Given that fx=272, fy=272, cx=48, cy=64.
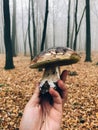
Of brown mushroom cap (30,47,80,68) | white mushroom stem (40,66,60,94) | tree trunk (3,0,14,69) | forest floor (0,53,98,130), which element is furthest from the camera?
tree trunk (3,0,14,69)

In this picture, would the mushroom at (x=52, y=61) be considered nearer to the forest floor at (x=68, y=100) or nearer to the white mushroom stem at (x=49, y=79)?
the white mushroom stem at (x=49, y=79)

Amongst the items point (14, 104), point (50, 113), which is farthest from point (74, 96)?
point (50, 113)

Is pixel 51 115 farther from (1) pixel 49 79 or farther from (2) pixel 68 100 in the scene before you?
(2) pixel 68 100

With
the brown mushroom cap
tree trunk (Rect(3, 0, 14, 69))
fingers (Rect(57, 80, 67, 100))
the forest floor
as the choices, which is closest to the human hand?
fingers (Rect(57, 80, 67, 100))


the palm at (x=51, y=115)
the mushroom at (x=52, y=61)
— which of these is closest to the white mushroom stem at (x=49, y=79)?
the mushroom at (x=52, y=61)

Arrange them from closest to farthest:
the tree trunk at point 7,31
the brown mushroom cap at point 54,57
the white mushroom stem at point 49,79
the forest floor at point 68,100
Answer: the brown mushroom cap at point 54,57 → the white mushroom stem at point 49,79 → the forest floor at point 68,100 → the tree trunk at point 7,31

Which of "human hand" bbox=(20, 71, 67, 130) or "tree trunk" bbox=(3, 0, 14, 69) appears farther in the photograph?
"tree trunk" bbox=(3, 0, 14, 69)

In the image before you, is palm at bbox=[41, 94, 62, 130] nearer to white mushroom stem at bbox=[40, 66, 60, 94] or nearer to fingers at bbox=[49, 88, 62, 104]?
fingers at bbox=[49, 88, 62, 104]
